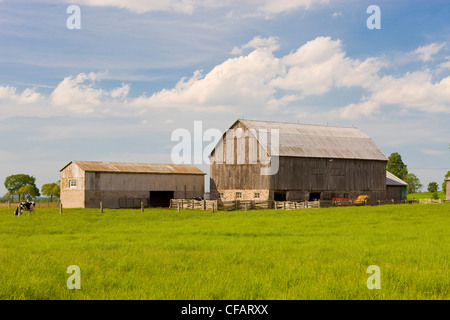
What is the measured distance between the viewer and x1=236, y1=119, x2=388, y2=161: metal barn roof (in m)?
57.9

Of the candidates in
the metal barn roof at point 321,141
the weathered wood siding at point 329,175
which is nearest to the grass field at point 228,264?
the weathered wood siding at point 329,175

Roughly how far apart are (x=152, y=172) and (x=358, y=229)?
33418 mm

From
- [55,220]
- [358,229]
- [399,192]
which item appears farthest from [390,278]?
[399,192]

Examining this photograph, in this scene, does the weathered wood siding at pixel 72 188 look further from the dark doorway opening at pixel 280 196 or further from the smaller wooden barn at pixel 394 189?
the smaller wooden barn at pixel 394 189

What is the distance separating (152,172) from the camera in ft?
191

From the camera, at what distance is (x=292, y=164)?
5631 cm

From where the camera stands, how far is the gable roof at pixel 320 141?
190 feet

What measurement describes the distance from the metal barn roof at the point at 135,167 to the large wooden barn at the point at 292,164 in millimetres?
3607

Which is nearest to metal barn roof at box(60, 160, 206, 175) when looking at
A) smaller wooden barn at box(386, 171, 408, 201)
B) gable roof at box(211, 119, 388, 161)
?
gable roof at box(211, 119, 388, 161)

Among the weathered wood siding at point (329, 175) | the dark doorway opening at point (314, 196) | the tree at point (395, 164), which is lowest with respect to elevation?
the dark doorway opening at point (314, 196)

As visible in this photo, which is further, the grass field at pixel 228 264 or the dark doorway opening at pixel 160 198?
the dark doorway opening at pixel 160 198
